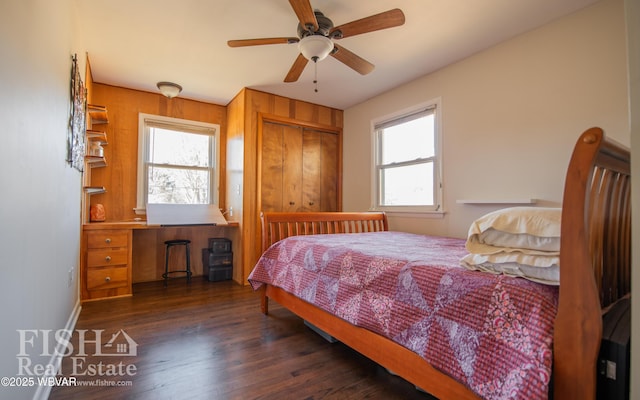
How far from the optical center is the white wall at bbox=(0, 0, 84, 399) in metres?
1.00

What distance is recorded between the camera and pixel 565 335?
91 centimetres

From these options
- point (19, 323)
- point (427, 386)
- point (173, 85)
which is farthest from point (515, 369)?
point (173, 85)

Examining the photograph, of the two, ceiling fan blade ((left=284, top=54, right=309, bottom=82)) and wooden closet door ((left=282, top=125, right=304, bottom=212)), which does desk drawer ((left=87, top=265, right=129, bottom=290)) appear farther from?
ceiling fan blade ((left=284, top=54, right=309, bottom=82))

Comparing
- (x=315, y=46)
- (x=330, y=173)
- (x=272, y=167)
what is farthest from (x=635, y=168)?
(x=330, y=173)

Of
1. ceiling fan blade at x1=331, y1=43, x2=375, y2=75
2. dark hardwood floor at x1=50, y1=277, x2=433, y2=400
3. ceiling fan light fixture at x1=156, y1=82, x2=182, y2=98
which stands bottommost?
dark hardwood floor at x1=50, y1=277, x2=433, y2=400

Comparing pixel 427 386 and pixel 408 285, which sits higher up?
pixel 408 285

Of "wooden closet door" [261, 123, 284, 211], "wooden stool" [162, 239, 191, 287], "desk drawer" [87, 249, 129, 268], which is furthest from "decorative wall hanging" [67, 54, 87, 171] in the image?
"wooden closet door" [261, 123, 284, 211]

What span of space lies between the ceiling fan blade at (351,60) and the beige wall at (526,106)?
3.59 feet

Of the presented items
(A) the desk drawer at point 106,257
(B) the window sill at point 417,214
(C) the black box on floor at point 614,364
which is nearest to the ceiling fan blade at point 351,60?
(B) the window sill at point 417,214

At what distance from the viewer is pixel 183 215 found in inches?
155

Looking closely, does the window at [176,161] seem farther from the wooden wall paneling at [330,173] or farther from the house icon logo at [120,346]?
the house icon logo at [120,346]

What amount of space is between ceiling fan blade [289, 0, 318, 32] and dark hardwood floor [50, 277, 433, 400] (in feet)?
7.32

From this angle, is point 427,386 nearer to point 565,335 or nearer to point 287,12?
point 565,335

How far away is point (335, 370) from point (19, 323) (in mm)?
1542
